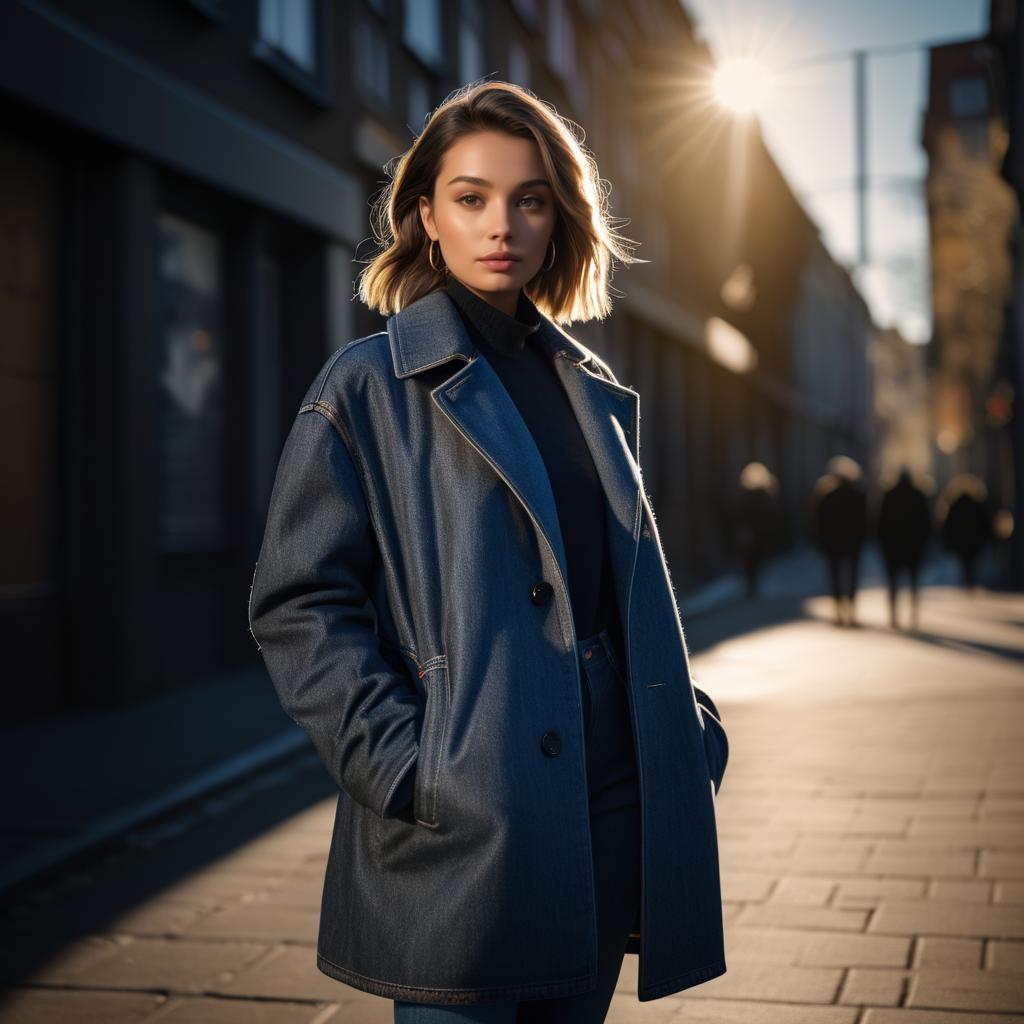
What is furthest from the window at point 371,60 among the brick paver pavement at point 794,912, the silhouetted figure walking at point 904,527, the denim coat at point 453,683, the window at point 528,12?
the denim coat at point 453,683

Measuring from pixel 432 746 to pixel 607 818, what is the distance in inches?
12.9

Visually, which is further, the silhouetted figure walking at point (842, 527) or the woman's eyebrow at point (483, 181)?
the silhouetted figure walking at point (842, 527)

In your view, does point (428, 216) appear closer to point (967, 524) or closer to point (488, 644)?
point (488, 644)

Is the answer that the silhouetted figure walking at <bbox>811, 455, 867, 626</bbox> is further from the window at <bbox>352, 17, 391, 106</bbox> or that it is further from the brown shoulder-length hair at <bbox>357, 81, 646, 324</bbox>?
the brown shoulder-length hair at <bbox>357, 81, 646, 324</bbox>

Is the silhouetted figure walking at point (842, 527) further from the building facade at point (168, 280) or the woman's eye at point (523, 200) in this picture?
the woman's eye at point (523, 200)

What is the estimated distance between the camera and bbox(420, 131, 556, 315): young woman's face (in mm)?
2303

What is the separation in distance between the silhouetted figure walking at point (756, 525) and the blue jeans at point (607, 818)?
19.9 metres

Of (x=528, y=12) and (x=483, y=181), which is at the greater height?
(x=528, y=12)

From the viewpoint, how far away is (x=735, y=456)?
33.8m

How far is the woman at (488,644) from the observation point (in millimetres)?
2059

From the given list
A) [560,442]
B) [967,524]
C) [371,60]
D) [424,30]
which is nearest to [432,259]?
[560,442]

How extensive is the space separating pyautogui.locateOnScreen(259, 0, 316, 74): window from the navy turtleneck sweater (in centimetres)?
1021

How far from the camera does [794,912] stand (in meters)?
4.90

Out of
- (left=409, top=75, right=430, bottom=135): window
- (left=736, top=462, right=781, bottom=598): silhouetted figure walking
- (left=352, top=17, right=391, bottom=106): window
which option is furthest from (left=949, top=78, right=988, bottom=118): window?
(left=352, top=17, right=391, bottom=106): window
